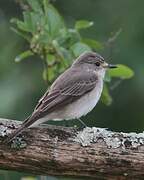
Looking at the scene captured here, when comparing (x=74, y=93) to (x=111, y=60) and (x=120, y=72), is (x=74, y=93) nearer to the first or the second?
(x=120, y=72)

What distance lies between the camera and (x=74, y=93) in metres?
7.41

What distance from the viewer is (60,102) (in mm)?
7199

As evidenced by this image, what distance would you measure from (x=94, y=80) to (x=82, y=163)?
1665mm

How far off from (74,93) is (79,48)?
573 mm

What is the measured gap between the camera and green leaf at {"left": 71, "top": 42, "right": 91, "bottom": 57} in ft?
22.9

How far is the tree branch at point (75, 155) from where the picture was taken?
6191mm

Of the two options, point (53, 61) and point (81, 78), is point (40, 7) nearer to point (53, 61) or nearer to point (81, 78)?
point (53, 61)

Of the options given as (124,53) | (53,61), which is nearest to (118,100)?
(124,53)

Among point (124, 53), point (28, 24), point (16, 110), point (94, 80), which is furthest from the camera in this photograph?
point (124, 53)

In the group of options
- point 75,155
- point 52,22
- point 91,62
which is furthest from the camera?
point 91,62

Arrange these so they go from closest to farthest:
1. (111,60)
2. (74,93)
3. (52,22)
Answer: (52,22) < (74,93) < (111,60)

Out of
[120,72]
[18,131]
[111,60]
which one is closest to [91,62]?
[120,72]

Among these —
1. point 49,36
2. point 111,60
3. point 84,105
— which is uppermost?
point 111,60

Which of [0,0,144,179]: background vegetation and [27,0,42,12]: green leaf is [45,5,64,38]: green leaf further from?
[0,0,144,179]: background vegetation
